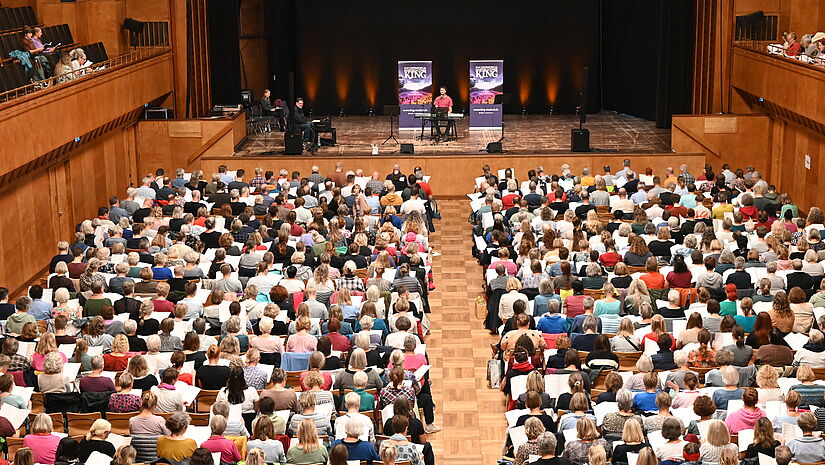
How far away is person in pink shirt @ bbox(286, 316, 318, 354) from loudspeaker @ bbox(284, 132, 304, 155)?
1389 cm

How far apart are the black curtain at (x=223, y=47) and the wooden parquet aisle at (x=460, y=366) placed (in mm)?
11311

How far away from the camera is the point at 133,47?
92.4 feet

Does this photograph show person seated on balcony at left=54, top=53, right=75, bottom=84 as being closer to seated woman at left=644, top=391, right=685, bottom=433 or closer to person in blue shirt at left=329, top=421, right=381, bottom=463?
person in blue shirt at left=329, top=421, right=381, bottom=463

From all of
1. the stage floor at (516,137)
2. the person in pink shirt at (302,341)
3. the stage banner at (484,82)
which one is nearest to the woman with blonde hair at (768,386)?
the person in pink shirt at (302,341)

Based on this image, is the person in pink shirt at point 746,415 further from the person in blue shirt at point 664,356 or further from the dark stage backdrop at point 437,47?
the dark stage backdrop at point 437,47

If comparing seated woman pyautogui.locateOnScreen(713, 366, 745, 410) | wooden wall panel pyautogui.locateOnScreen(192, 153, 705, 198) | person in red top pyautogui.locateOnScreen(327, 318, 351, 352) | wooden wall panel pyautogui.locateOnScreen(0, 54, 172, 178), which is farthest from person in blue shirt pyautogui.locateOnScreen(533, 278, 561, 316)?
wooden wall panel pyautogui.locateOnScreen(192, 153, 705, 198)

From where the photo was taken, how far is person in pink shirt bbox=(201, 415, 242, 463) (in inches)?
388

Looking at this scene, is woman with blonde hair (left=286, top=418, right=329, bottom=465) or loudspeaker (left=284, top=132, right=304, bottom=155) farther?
loudspeaker (left=284, top=132, right=304, bottom=155)

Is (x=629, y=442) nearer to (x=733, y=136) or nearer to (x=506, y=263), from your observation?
(x=506, y=263)

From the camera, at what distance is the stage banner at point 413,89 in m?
29.7

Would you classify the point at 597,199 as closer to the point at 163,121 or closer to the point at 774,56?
the point at 774,56

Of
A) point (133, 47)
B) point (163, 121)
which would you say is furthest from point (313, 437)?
point (133, 47)

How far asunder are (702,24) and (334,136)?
31.5ft

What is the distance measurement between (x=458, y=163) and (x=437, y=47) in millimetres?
9243
